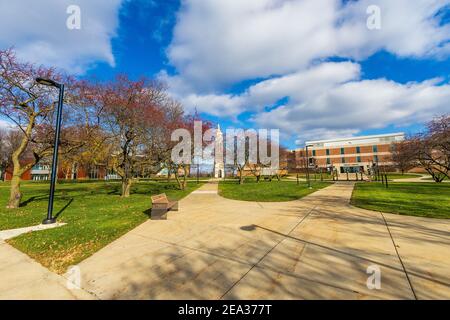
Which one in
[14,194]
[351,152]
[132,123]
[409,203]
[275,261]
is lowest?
[275,261]

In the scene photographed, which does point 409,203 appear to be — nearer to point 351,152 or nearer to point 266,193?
point 266,193

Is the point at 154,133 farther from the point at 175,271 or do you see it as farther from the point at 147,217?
the point at 175,271

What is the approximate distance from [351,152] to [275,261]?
→ 82482mm

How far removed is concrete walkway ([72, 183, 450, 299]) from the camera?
10.0ft

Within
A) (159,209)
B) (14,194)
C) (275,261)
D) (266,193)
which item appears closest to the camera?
(275,261)

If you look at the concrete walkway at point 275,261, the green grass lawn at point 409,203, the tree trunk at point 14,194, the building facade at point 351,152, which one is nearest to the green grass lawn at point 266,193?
the green grass lawn at point 409,203

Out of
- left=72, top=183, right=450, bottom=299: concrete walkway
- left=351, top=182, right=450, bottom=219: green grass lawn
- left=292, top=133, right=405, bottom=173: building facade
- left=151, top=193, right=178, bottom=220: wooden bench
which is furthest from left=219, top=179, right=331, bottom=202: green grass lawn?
left=292, top=133, right=405, bottom=173: building facade

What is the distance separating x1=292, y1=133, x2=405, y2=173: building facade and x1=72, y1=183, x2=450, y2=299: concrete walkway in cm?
6582

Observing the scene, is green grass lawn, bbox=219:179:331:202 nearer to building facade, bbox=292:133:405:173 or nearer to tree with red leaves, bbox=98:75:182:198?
tree with red leaves, bbox=98:75:182:198

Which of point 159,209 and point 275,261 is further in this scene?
point 159,209

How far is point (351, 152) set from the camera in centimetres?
7425

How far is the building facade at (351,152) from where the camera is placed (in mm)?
69500

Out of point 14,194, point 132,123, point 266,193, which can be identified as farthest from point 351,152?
point 14,194

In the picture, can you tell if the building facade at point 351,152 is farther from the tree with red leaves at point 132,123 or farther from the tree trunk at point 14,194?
the tree trunk at point 14,194
